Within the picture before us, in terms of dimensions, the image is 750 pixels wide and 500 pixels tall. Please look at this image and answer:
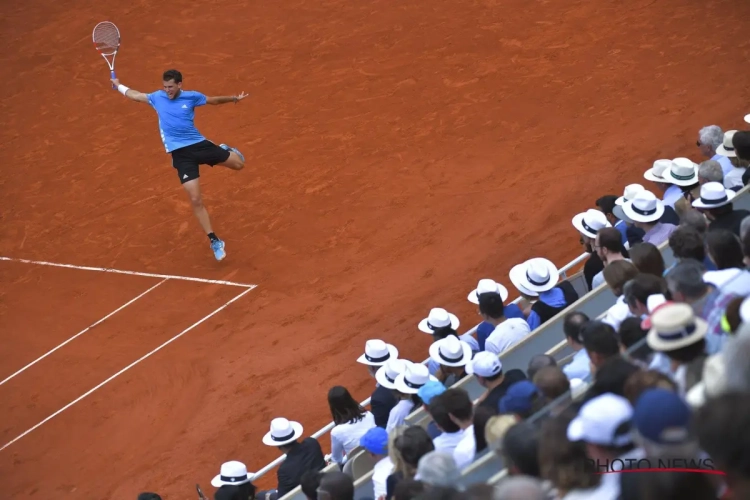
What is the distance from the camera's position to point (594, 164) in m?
14.0

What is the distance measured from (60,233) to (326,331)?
17.7 feet

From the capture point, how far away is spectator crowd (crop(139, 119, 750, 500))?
170 inches

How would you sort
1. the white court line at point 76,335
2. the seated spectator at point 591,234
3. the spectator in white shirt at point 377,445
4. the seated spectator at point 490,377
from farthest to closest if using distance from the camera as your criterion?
the white court line at point 76,335, the seated spectator at point 591,234, the spectator in white shirt at point 377,445, the seated spectator at point 490,377

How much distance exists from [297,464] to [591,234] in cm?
345

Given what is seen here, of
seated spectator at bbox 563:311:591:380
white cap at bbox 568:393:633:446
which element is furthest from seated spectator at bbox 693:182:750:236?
white cap at bbox 568:393:633:446

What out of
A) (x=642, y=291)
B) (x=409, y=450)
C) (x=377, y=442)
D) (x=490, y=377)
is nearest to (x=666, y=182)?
(x=642, y=291)

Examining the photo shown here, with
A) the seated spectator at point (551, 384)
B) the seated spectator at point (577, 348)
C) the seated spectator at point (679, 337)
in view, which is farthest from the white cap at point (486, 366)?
the seated spectator at point (679, 337)

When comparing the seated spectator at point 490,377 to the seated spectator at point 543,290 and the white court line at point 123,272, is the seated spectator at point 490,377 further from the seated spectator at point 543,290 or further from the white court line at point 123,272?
the white court line at point 123,272

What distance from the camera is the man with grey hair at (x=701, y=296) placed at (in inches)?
223

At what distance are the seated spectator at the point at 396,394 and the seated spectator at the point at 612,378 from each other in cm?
254

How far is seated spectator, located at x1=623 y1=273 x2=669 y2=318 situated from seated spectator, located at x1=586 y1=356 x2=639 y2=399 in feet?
4.16

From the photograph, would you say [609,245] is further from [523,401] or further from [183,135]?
[183,135]

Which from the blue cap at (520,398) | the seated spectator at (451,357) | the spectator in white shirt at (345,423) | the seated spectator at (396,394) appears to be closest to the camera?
the blue cap at (520,398)

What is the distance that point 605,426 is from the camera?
4.76m
